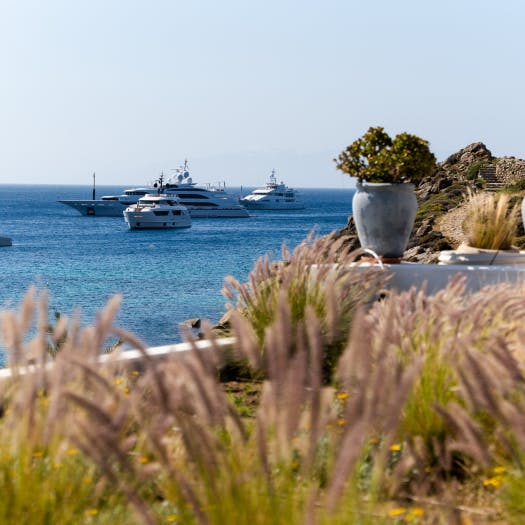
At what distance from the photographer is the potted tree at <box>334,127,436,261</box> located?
777 cm

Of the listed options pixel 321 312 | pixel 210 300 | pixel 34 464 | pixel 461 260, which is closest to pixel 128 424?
pixel 34 464

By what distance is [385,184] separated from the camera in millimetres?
7738

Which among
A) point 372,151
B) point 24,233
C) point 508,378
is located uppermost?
point 372,151

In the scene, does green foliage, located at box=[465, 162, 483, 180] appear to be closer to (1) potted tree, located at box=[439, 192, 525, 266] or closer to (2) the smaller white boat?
(2) the smaller white boat

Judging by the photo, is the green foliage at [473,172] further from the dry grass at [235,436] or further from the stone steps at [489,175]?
the dry grass at [235,436]

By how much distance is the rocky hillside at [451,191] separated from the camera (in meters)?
20.9

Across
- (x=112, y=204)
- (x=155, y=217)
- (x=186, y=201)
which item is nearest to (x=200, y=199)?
(x=186, y=201)

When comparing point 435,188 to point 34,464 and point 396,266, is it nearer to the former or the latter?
point 396,266

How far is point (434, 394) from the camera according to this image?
303 cm

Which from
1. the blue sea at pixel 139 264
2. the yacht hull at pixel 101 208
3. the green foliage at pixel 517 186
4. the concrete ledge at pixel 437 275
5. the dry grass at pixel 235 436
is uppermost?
the green foliage at pixel 517 186

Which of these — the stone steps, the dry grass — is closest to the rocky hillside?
the stone steps

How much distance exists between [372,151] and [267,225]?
251 feet

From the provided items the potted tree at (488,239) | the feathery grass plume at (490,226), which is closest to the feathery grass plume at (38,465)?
the potted tree at (488,239)

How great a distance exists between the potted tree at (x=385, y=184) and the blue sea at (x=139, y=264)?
1777 mm
